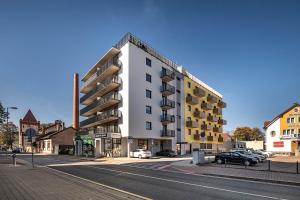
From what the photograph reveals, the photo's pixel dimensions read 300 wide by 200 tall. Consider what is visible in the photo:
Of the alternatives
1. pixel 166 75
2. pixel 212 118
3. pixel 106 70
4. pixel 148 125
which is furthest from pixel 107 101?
pixel 212 118

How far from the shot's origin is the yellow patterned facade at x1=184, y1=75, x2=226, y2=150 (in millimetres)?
61562

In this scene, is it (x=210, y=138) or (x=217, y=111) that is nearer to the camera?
(x=210, y=138)

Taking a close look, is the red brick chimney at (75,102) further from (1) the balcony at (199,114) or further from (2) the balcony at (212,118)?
(2) the balcony at (212,118)

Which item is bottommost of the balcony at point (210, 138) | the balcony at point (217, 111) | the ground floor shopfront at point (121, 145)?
the balcony at point (210, 138)

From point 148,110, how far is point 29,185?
37.4 meters

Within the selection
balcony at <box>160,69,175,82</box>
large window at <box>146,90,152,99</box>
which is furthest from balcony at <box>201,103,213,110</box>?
large window at <box>146,90,152,99</box>

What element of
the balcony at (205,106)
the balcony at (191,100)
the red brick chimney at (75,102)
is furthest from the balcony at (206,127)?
the red brick chimney at (75,102)

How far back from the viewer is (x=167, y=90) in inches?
2063

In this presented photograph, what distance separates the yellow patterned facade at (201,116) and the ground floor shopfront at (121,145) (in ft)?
38.2

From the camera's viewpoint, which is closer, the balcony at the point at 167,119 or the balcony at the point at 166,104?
the balcony at the point at 167,119

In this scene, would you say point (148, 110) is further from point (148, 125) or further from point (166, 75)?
point (166, 75)

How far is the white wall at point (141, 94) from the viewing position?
148ft

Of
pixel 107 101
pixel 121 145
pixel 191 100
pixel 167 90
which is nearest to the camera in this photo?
pixel 121 145

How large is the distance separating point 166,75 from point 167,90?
276cm
